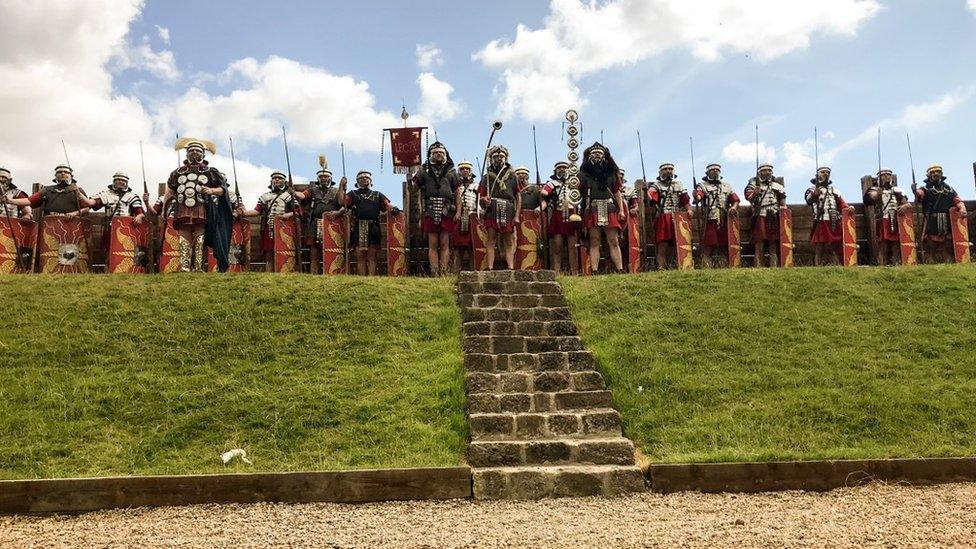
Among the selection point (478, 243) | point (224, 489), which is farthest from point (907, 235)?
point (224, 489)

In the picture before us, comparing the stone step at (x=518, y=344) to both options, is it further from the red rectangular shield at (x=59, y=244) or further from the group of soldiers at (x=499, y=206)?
the red rectangular shield at (x=59, y=244)

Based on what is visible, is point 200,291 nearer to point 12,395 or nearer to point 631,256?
point 12,395

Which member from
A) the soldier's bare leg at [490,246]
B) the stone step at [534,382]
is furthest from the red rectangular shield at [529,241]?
the stone step at [534,382]

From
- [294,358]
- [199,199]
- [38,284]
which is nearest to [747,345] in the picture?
[294,358]

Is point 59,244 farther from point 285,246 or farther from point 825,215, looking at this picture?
point 825,215

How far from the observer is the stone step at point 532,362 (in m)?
7.48

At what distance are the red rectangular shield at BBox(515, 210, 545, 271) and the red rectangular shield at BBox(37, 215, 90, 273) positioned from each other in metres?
7.51

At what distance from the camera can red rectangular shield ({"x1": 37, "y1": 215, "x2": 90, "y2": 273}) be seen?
12109 millimetres

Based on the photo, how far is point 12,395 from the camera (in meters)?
6.75

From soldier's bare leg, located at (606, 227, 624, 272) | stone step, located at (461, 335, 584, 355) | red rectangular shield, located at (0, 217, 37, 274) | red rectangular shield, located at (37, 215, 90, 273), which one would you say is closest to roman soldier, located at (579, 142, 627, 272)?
soldier's bare leg, located at (606, 227, 624, 272)

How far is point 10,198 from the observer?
12.6 metres

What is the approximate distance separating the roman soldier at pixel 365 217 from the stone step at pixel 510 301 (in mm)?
4040

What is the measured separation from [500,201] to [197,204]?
187 inches

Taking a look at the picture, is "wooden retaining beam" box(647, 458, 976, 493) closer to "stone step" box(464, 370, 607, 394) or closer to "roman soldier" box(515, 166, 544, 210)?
"stone step" box(464, 370, 607, 394)
